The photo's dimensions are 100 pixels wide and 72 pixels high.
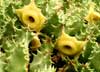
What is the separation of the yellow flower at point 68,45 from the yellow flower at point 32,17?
122mm

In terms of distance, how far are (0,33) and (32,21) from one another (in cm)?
16

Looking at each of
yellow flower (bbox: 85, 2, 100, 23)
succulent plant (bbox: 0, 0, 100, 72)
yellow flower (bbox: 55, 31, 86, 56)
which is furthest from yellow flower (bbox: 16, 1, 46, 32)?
yellow flower (bbox: 85, 2, 100, 23)

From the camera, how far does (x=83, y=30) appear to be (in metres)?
2.16

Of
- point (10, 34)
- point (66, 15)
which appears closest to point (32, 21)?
point (10, 34)

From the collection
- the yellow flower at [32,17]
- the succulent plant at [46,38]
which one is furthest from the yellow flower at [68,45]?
the yellow flower at [32,17]

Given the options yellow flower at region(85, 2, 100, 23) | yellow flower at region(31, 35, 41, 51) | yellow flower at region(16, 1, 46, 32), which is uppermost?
yellow flower at region(16, 1, 46, 32)

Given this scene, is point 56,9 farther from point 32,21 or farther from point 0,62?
point 0,62

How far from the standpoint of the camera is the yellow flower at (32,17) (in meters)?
2.04

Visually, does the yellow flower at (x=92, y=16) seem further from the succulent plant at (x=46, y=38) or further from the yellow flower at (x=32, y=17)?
the yellow flower at (x=32, y=17)

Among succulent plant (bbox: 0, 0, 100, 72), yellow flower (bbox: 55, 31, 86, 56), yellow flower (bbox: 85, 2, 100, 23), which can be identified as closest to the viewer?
succulent plant (bbox: 0, 0, 100, 72)

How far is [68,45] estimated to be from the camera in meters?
2.00

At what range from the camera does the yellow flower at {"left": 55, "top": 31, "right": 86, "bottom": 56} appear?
199 cm

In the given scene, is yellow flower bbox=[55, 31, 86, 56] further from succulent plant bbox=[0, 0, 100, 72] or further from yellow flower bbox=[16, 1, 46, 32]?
yellow flower bbox=[16, 1, 46, 32]

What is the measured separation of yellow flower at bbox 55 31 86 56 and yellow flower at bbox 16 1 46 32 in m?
0.12
